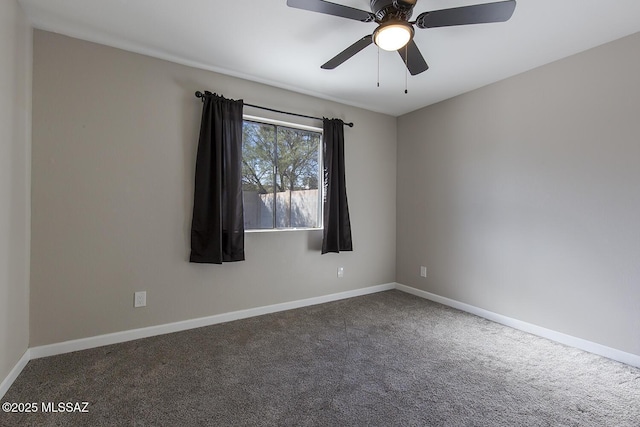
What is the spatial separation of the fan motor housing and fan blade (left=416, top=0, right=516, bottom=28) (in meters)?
0.09

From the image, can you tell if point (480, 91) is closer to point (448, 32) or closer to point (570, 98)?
point (570, 98)

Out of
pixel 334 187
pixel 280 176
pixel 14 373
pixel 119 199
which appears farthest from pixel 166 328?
pixel 334 187

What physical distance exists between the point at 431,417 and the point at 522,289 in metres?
1.86

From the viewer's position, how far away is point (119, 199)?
252 centimetres

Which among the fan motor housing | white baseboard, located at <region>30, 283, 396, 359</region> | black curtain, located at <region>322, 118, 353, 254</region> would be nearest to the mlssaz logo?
white baseboard, located at <region>30, 283, 396, 359</region>

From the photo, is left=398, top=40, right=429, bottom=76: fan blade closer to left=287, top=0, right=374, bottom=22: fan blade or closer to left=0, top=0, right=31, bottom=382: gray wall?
left=287, top=0, right=374, bottom=22: fan blade

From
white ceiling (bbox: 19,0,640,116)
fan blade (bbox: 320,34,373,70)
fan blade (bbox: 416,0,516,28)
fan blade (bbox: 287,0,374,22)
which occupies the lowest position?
fan blade (bbox: 416,0,516,28)

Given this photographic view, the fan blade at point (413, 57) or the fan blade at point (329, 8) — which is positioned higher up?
the fan blade at point (329, 8)

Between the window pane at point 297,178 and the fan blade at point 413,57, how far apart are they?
1500 millimetres

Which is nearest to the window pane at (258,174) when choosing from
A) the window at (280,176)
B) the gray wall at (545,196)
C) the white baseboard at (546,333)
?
the window at (280,176)

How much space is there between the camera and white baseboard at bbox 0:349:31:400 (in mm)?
1774

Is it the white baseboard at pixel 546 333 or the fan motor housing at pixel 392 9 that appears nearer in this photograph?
the fan motor housing at pixel 392 9

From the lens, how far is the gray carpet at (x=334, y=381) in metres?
1.64

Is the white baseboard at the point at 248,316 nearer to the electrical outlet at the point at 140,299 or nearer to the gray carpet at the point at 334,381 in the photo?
the gray carpet at the point at 334,381
